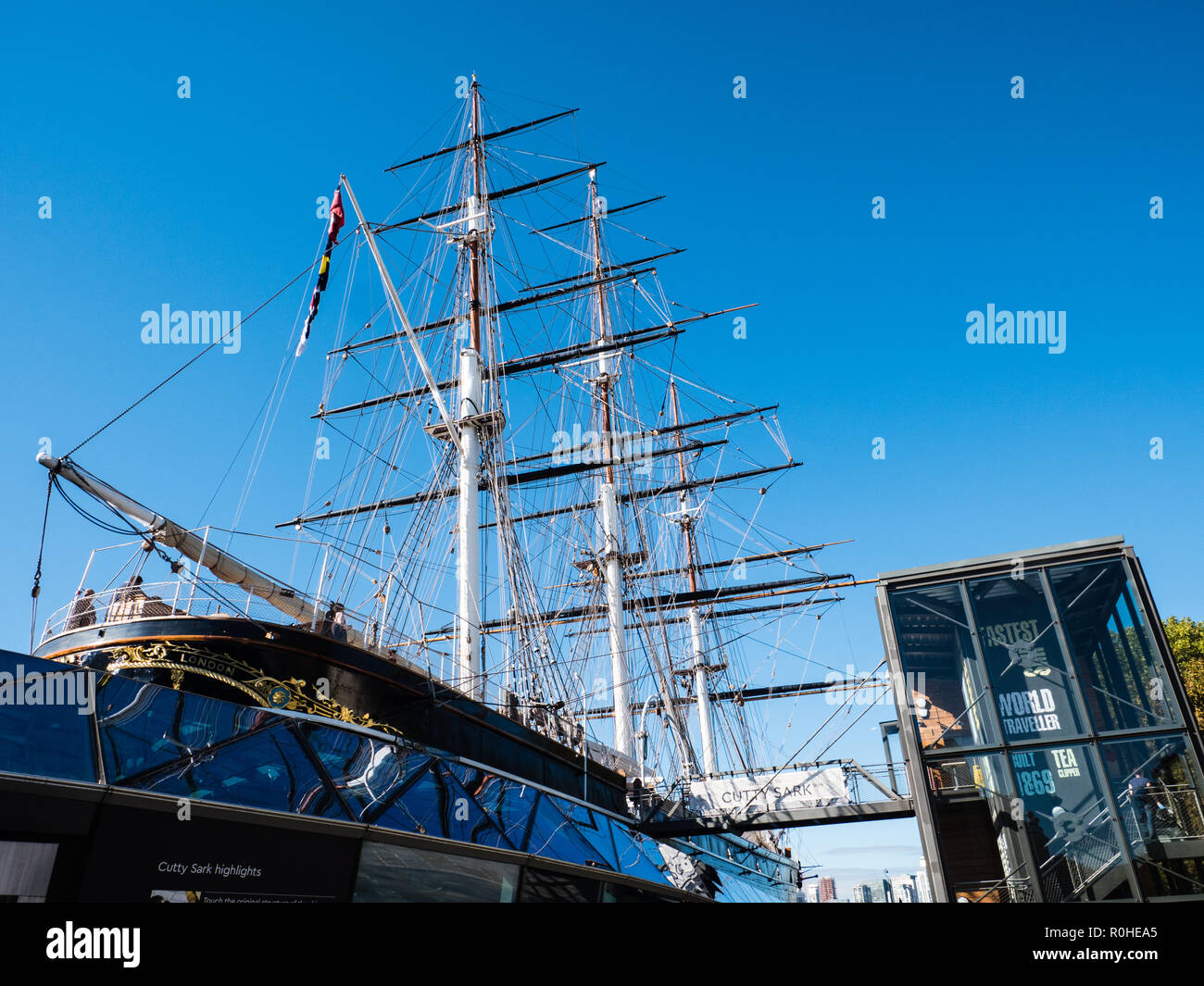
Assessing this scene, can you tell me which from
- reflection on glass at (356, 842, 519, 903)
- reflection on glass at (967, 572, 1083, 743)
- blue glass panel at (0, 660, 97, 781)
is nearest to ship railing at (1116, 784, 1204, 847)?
reflection on glass at (967, 572, 1083, 743)

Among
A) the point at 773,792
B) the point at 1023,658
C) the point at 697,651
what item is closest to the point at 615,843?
the point at 1023,658

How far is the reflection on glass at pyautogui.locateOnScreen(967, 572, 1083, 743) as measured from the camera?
752 centimetres

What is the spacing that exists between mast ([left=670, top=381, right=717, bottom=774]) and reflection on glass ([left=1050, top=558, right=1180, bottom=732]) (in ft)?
74.7

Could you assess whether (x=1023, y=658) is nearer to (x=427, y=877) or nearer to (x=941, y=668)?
(x=941, y=668)

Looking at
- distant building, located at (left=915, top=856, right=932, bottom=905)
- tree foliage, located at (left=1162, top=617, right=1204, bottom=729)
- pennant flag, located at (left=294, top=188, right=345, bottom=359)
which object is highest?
pennant flag, located at (left=294, top=188, right=345, bottom=359)

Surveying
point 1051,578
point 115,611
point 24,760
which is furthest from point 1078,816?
point 115,611

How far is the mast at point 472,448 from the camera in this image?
51.5 feet

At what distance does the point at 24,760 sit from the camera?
509 cm

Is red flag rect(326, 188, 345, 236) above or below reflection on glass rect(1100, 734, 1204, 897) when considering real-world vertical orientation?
above

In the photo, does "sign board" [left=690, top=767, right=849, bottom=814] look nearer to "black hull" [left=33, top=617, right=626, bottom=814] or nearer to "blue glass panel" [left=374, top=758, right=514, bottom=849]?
"black hull" [left=33, top=617, right=626, bottom=814]

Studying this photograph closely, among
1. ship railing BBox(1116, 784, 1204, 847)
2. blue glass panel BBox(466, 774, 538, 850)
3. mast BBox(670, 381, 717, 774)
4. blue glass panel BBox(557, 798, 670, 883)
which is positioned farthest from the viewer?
mast BBox(670, 381, 717, 774)

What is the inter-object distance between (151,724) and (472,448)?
1284 centimetres
